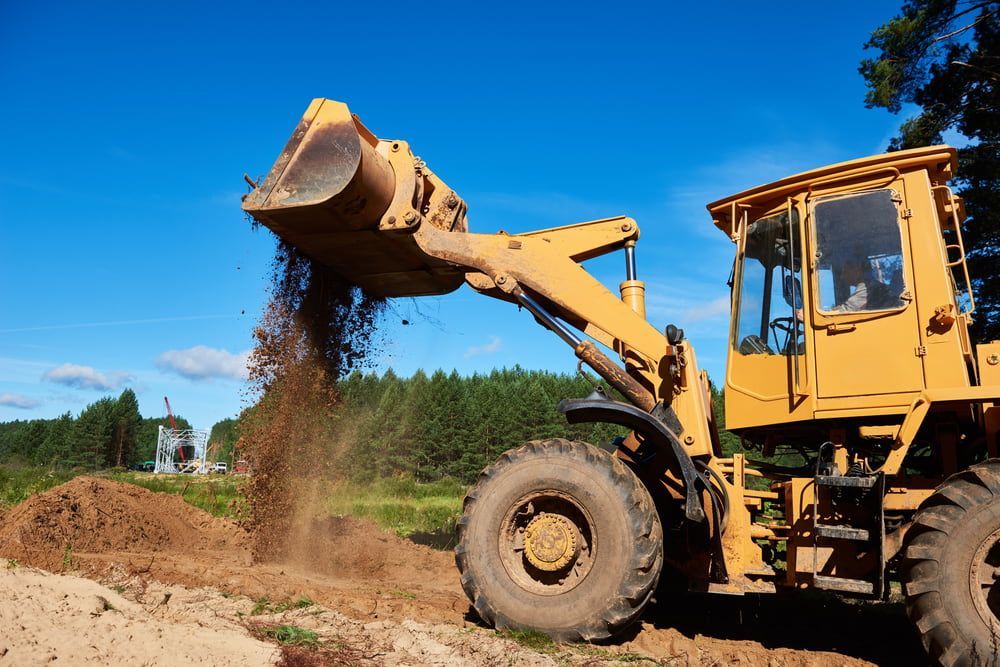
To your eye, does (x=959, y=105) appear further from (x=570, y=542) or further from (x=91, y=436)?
(x=91, y=436)

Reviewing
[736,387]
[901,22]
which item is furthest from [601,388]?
[901,22]

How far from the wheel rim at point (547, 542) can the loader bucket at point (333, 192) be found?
2347mm

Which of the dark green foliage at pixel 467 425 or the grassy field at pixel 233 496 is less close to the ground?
the dark green foliage at pixel 467 425

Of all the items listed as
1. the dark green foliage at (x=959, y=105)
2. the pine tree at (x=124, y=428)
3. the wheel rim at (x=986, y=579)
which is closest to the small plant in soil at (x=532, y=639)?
the wheel rim at (x=986, y=579)

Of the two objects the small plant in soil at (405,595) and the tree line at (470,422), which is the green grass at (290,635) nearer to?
the small plant in soil at (405,595)

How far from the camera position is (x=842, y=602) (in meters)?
7.21

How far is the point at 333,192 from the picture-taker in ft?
18.6

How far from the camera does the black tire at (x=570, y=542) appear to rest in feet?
15.8

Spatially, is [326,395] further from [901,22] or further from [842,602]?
[901,22]

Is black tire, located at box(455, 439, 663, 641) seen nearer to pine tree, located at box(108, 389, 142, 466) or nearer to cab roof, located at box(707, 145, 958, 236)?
cab roof, located at box(707, 145, 958, 236)

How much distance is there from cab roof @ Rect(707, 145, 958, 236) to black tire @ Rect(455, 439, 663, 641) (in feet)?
7.69

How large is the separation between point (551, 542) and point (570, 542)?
0.46ft

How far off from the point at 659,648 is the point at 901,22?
1257 cm

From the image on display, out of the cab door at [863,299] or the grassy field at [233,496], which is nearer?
the cab door at [863,299]
